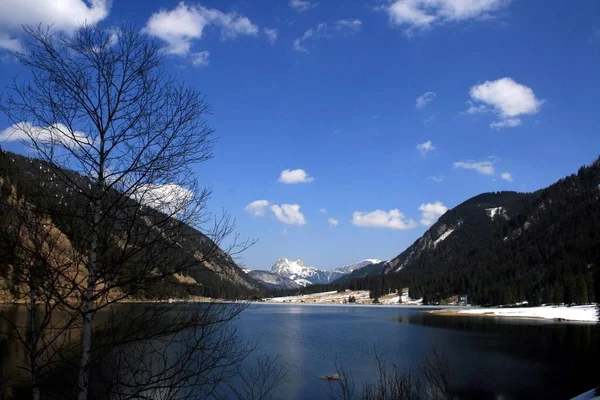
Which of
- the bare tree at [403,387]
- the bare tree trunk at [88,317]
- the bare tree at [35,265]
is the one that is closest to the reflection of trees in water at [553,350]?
the bare tree at [403,387]

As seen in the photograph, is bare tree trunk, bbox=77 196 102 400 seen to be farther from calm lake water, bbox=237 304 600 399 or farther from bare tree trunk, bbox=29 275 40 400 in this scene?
calm lake water, bbox=237 304 600 399

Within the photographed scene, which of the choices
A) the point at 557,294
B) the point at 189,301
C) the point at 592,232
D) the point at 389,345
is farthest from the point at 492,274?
the point at 189,301

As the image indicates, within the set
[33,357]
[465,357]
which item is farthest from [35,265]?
[465,357]

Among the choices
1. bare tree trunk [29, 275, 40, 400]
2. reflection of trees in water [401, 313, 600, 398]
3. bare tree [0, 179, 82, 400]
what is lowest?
reflection of trees in water [401, 313, 600, 398]

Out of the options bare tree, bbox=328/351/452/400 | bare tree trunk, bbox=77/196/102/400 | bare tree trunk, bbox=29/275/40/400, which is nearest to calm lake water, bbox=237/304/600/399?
bare tree, bbox=328/351/452/400

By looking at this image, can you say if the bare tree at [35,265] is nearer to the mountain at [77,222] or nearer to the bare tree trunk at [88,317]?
the mountain at [77,222]

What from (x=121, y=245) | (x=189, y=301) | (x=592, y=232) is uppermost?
(x=592, y=232)

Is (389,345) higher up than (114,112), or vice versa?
(114,112)

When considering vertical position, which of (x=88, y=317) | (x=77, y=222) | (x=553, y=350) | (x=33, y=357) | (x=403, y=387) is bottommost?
(x=553, y=350)

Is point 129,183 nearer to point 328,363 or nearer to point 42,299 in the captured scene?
point 42,299

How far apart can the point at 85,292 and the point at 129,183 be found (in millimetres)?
1631

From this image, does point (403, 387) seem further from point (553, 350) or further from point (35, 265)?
point (553, 350)

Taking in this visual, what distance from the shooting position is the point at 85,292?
5801 millimetres

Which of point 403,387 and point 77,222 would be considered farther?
point 403,387
